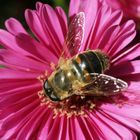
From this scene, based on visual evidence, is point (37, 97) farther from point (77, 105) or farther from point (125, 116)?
point (125, 116)

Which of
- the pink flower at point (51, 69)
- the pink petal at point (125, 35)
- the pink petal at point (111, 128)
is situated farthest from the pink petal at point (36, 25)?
the pink petal at point (111, 128)

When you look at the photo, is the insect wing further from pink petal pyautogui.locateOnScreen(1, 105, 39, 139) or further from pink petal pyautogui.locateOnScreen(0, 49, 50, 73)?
pink petal pyautogui.locateOnScreen(1, 105, 39, 139)

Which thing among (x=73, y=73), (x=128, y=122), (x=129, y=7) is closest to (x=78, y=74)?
(x=73, y=73)

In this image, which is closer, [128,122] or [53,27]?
[128,122]

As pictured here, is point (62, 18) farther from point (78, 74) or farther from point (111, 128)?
point (111, 128)

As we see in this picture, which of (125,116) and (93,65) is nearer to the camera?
(93,65)

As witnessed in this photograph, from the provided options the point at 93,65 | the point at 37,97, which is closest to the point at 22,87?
the point at 37,97

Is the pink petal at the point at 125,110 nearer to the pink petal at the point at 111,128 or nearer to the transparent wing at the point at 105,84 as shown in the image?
the pink petal at the point at 111,128
